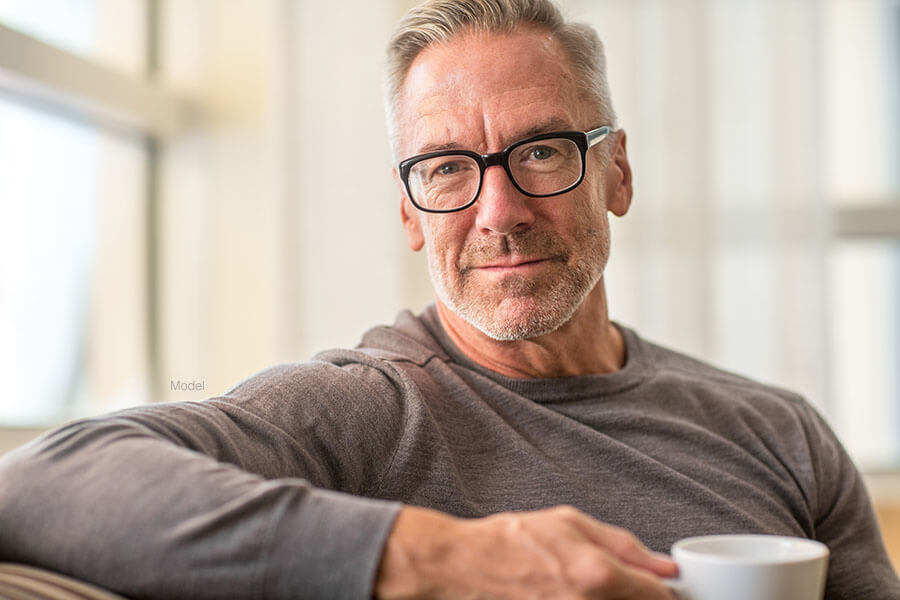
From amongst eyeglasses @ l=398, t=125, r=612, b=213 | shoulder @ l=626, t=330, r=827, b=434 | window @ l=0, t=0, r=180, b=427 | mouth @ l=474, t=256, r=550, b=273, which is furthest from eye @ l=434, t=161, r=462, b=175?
window @ l=0, t=0, r=180, b=427

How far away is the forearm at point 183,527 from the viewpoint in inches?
28.5

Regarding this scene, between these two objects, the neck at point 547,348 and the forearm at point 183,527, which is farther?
the neck at point 547,348

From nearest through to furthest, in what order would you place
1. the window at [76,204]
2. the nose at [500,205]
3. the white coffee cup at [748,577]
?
the white coffee cup at [748,577]
the nose at [500,205]
the window at [76,204]

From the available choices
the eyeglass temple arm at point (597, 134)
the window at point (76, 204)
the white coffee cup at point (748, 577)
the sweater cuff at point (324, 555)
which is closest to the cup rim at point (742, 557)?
the white coffee cup at point (748, 577)

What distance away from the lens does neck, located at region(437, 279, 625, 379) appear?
1354 mm

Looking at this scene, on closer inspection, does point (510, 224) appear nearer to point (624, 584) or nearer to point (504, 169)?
point (504, 169)

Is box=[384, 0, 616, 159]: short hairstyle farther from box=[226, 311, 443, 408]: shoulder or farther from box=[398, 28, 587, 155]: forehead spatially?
box=[226, 311, 443, 408]: shoulder

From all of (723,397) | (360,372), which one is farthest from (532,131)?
(723,397)

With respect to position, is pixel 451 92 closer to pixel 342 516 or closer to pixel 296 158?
pixel 342 516

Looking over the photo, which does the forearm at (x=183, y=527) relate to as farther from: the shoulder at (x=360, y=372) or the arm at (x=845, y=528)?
the arm at (x=845, y=528)

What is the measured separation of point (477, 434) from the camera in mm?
1217

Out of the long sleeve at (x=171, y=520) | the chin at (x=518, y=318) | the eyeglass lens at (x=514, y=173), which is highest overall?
the eyeglass lens at (x=514, y=173)

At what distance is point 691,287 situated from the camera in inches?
106

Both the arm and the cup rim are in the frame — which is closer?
the cup rim
